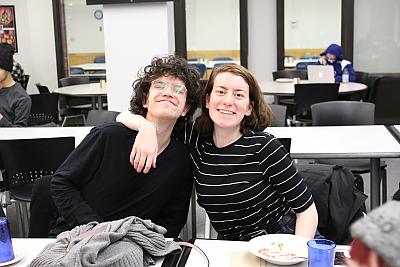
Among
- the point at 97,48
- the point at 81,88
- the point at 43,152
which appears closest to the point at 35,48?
the point at 97,48

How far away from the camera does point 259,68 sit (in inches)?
316

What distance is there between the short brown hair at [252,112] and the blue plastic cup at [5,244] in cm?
80

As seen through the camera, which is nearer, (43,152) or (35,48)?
(43,152)

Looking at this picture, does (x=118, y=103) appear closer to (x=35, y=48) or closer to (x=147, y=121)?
(x=147, y=121)

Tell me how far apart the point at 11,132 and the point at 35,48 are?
5542mm

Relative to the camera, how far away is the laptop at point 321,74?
19.8 feet

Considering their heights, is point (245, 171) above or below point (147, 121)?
below

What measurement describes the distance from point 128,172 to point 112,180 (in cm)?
7

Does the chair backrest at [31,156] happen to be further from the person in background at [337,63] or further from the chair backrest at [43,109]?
the person in background at [337,63]

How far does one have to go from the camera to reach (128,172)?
1919 millimetres

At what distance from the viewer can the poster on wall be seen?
28.3 feet

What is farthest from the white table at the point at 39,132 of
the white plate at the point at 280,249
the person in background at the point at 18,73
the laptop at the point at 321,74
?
the person in background at the point at 18,73

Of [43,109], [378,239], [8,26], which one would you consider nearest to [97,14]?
[8,26]

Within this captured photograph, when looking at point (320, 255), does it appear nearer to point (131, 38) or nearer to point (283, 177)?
point (283, 177)
